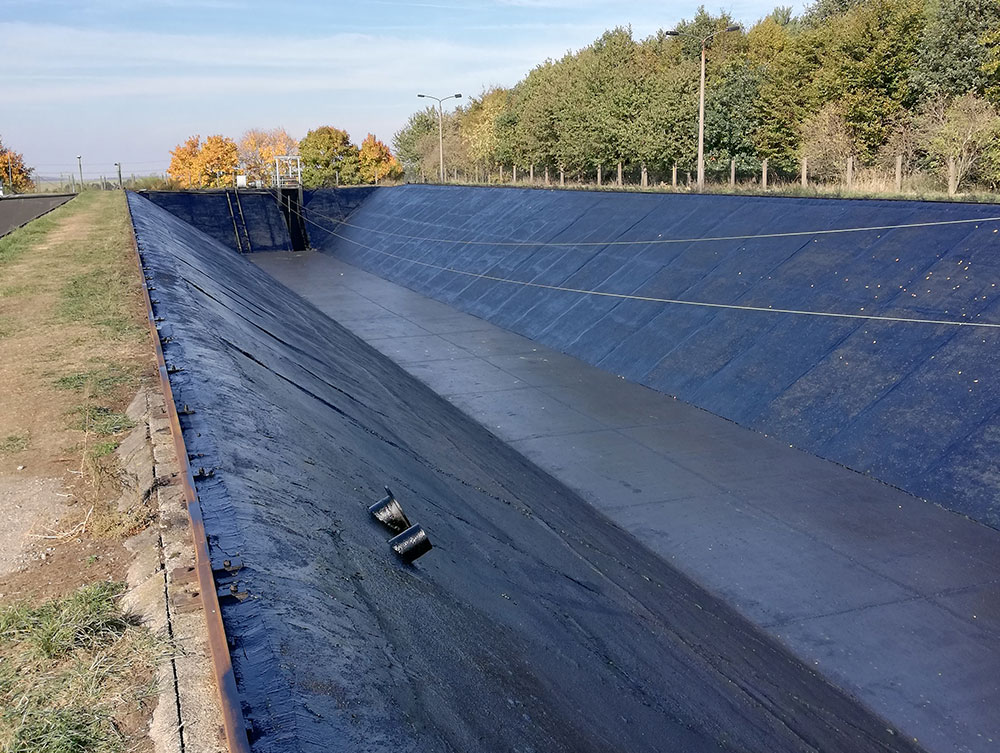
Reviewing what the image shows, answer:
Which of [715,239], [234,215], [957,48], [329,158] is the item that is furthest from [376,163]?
[715,239]

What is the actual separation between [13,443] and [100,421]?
620 mm

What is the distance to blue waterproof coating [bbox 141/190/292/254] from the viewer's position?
39.8 meters

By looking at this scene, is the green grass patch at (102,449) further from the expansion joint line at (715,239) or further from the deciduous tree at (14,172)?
the deciduous tree at (14,172)

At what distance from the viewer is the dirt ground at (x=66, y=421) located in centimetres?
437

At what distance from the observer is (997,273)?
42.0 feet

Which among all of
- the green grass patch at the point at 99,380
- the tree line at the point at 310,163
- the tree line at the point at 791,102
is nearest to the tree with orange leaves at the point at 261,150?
the tree line at the point at 310,163

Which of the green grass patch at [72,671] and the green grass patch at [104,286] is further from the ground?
the green grass patch at [104,286]

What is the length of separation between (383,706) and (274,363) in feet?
22.1

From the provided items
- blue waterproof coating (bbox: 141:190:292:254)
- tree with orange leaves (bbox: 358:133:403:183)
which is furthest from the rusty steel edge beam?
tree with orange leaves (bbox: 358:133:403:183)

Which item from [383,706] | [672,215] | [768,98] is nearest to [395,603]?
[383,706]

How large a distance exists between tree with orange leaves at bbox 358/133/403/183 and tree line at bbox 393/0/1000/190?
24.5 metres

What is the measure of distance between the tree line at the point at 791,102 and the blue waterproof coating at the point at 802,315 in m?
7.68

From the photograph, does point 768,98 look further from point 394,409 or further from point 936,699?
point 936,699

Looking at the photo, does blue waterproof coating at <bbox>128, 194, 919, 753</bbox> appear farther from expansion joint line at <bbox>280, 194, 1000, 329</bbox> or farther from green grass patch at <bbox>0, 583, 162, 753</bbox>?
expansion joint line at <bbox>280, 194, 1000, 329</bbox>
